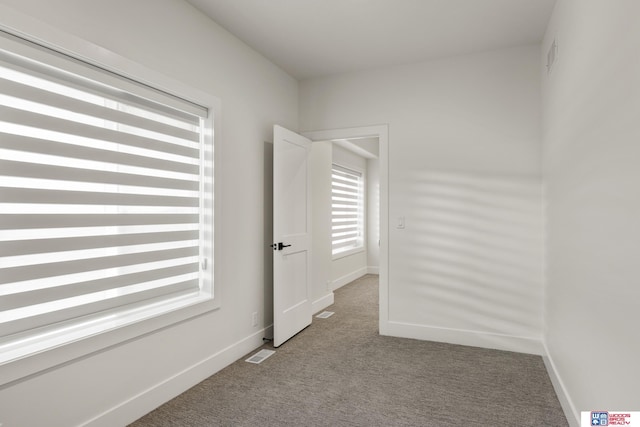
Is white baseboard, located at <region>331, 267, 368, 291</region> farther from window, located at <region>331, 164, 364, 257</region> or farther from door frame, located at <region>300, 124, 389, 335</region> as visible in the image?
door frame, located at <region>300, 124, 389, 335</region>

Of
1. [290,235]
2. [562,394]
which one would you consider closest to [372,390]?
[562,394]

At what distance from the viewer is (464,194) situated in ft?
11.6

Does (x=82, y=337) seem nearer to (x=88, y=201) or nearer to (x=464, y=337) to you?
(x=88, y=201)

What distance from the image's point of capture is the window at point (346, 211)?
643 centimetres

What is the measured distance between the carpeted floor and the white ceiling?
9.05 ft

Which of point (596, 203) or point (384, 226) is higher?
point (596, 203)

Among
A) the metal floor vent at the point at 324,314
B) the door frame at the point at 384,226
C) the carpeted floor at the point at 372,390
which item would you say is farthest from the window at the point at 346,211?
the carpeted floor at the point at 372,390

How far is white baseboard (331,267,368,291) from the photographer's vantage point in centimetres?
608

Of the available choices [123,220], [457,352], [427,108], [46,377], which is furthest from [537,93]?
[46,377]

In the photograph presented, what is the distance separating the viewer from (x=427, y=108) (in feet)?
12.2

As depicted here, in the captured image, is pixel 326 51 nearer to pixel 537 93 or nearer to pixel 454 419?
pixel 537 93

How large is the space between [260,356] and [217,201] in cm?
139

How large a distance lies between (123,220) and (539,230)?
3.31 m

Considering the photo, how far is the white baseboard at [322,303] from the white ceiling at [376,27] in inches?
108
